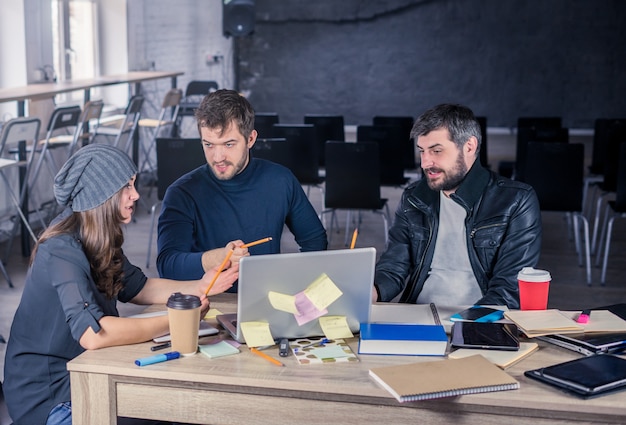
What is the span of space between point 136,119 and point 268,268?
20.1ft

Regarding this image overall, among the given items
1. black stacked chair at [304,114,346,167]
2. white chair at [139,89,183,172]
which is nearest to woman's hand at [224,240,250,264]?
black stacked chair at [304,114,346,167]

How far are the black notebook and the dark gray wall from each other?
25.9 feet

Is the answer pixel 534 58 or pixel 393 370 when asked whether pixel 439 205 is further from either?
pixel 534 58

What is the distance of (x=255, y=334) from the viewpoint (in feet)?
6.54

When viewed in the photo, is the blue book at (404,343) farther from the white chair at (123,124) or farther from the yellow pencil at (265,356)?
the white chair at (123,124)

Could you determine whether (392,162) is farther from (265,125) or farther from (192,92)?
(192,92)

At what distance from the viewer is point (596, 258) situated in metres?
5.90

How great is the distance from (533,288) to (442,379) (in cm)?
58

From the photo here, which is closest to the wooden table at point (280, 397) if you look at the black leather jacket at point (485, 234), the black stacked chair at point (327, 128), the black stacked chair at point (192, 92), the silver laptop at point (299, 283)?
the silver laptop at point (299, 283)

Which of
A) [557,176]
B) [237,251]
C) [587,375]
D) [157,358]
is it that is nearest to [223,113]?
[237,251]

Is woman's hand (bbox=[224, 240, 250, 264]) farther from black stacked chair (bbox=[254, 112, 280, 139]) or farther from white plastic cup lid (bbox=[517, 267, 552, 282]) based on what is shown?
black stacked chair (bbox=[254, 112, 280, 139])

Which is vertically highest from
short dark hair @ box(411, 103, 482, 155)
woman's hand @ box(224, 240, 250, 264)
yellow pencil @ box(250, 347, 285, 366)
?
short dark hair @ box(411, 103, 482, 155)

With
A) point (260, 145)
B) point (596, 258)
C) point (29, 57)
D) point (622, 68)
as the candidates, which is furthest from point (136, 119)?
point (622, 68)

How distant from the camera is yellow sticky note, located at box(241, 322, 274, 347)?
6.54 feet
